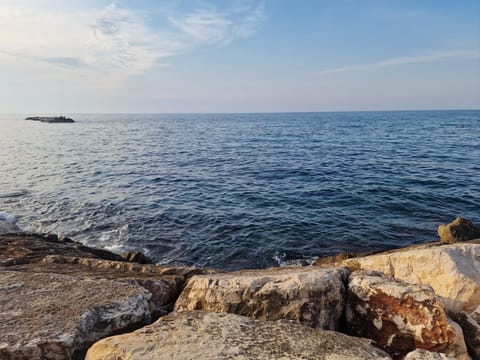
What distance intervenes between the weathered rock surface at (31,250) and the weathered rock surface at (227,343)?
191 inches

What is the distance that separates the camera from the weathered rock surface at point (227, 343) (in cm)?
289

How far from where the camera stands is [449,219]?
13414 mm

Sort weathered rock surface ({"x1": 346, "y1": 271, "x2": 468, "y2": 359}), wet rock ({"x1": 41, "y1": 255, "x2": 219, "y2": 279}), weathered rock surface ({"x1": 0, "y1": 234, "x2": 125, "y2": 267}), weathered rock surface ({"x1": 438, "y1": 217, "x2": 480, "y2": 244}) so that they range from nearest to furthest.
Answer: weathered rock surface ({"x1": 346, "y1": 271, "x2": 468, "y2": 359}) < wet rock ({"x1": 41, "y1": 255, "x2": 219, "y2": 279}) < weathered rock surface ({"x1": 0, "y1": 234, "x2": 125, "y2": 267}) < weathered rock surface ({"x1": 438, "y1": 217, "x2": 480, "y2": 244})

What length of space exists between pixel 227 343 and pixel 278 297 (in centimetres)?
109

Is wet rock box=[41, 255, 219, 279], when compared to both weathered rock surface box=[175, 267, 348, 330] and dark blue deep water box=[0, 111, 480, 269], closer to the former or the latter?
weathered rock surface box=[175, 267, 348, 330]

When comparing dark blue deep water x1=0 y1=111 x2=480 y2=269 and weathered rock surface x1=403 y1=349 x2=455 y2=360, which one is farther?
dark blue deep water x1=0 y1=111 x2=480 y2=269

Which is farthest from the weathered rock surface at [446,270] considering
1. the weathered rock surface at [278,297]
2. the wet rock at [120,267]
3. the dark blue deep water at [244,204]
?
the dark blue deep water at [244,204]

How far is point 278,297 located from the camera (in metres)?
3.94

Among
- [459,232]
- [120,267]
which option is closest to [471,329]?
[120,267]

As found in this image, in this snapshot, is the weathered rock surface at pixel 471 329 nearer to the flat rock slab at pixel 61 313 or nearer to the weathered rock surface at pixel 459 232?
the flat rock slab at pixel 61 313

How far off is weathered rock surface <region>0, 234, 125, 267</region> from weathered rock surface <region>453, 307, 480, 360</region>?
7.80 meters

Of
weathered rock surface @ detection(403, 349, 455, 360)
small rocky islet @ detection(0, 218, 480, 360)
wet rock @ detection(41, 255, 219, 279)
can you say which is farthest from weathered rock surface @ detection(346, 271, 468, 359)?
wet rock @ detection(41, 255, 219, 279)

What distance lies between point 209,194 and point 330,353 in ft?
49.7

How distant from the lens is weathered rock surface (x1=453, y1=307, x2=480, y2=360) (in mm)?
3650
